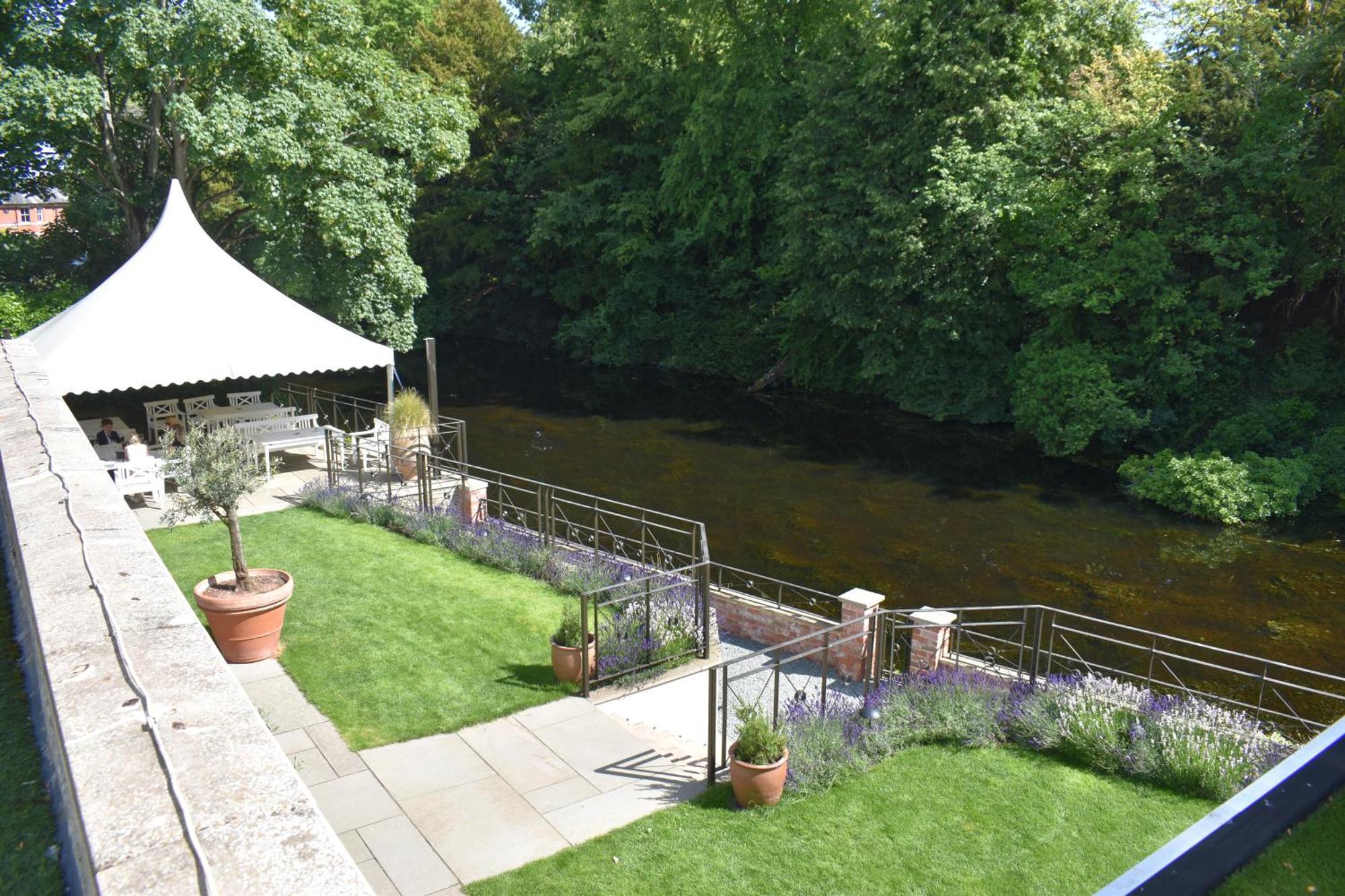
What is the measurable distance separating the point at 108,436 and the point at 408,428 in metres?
4.70

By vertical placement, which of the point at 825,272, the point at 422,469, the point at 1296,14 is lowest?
the point at 422,469

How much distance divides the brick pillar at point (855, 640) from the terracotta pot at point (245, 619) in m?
5.48

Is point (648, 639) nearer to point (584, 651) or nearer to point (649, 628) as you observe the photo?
point (649, 628)

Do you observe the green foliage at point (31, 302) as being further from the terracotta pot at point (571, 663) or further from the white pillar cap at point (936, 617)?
the white pillar cap at point (936, 617)

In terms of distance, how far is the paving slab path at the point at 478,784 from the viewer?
634 cm

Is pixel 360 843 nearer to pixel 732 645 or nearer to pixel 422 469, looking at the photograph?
pixel 732 645

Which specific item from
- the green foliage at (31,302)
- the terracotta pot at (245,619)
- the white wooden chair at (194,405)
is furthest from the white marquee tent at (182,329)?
the terracotta pot at (245,619)

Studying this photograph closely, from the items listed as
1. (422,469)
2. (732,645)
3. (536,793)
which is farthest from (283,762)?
(422,469)

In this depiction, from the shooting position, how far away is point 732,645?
11141mm

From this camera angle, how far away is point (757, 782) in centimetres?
697

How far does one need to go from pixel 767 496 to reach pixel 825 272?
391 inches

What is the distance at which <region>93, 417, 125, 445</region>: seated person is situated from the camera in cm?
1588

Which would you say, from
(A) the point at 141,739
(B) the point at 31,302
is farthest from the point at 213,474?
(B) the point at 31,302

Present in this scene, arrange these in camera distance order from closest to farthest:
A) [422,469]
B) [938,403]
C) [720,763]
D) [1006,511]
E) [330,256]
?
[720,763] → [422,469] → [1006,511] → [330,256] → [938,403]
